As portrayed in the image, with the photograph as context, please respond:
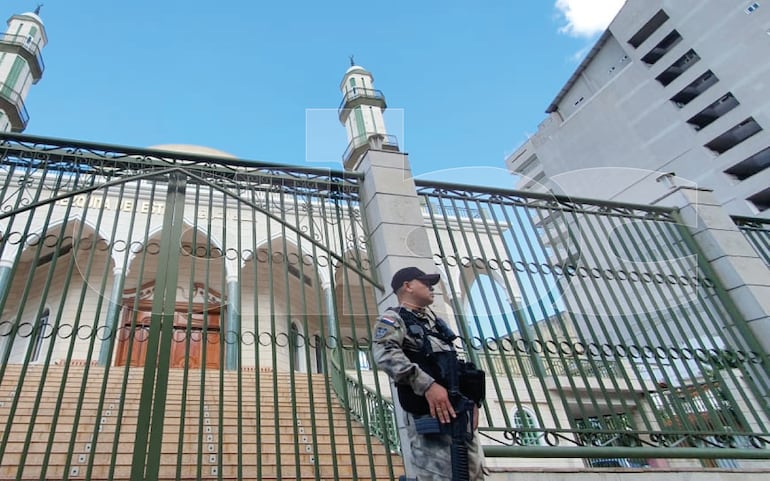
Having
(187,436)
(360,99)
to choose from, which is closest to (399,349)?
(187,436)

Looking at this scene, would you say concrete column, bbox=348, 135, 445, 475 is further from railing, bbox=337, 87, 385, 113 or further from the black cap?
railing, bbox=337, 87, 385, 113

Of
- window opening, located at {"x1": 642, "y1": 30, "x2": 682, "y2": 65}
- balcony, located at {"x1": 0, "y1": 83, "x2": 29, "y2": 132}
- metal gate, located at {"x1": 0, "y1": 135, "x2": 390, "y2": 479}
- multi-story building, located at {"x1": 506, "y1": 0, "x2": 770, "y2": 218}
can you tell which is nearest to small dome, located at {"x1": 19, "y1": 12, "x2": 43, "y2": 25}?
balcony, located at {"x1": 0, "y1": 83, "x2": 29, "y2": 132}

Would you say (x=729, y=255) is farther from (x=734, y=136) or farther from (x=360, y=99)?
(x=734, y=136)

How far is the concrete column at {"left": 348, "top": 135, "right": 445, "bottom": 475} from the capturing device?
3.31 meters

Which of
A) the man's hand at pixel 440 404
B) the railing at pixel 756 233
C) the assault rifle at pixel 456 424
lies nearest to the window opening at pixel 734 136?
the railing at pixel 756 233

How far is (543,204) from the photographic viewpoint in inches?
182

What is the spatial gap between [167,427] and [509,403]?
7909 mm

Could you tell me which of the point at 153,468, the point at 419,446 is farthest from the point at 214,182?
the point at 419,446

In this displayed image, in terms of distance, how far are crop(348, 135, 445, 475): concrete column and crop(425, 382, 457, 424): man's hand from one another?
2.96ft

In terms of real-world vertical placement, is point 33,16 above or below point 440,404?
above

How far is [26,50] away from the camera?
19.1 meters

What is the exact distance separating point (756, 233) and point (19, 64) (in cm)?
2465

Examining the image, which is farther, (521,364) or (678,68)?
(678,68)

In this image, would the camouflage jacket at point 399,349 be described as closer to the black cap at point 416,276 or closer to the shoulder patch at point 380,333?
the shoulder patch at point 380,333
